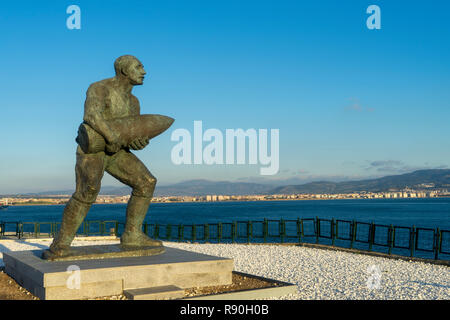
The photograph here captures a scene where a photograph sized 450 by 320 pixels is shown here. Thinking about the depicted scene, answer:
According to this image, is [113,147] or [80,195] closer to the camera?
[113,147]

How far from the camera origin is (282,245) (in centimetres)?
1706

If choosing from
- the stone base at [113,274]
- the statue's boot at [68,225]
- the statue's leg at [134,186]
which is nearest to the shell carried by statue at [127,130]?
the statue's leg at [134,186]

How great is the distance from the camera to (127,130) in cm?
794

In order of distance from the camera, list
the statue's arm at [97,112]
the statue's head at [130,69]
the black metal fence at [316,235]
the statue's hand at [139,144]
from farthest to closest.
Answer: the black metal fence at [316,235] < the statue's head at [130,69] < the statue's hand at [139,144] < the statue's arm at [97,112]

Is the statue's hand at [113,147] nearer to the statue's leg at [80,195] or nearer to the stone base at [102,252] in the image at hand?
the statue's leg at [80,195]

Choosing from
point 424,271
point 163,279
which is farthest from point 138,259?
point 424,271

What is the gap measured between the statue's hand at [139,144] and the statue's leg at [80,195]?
1.80 ft

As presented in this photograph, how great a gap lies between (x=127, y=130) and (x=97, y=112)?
56 centimetres

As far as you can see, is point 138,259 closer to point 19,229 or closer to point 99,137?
point 99,137

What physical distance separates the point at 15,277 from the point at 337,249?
9.83 metres

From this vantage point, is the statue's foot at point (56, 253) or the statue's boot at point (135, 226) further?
the statue's boot at point (135, 226)

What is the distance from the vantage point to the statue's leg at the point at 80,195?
7980 millimetres

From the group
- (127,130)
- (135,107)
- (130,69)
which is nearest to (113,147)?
(127,130)

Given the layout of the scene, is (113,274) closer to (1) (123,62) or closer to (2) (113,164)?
(2) (113,164)
